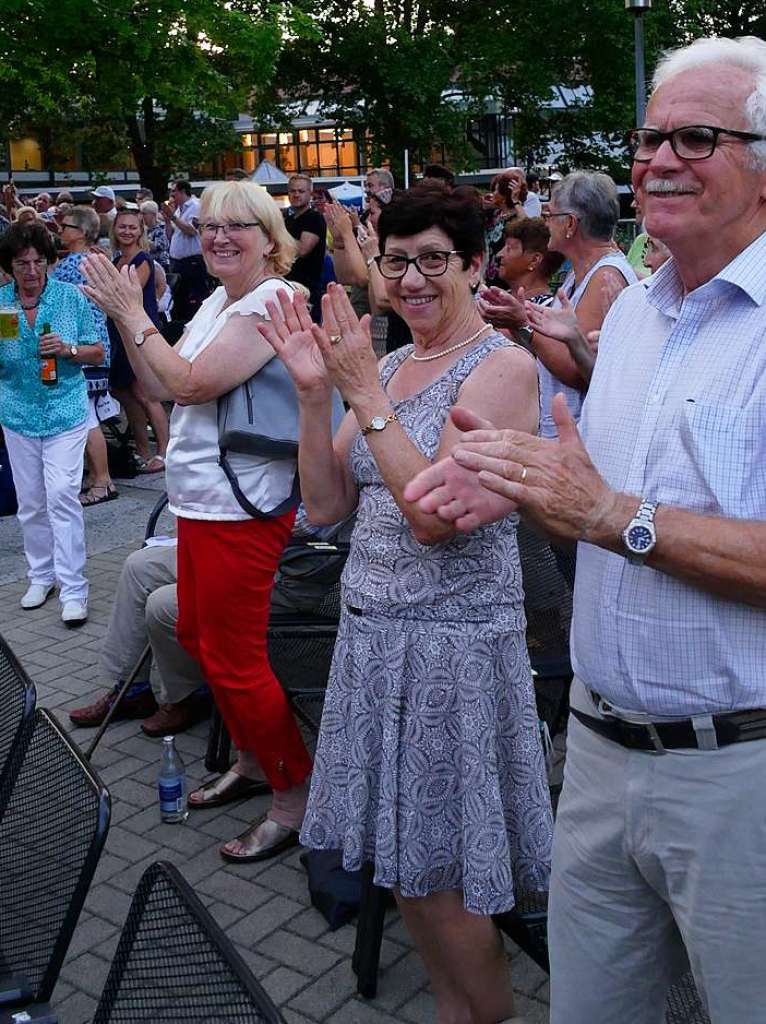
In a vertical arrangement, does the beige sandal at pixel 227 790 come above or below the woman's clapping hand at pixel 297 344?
below

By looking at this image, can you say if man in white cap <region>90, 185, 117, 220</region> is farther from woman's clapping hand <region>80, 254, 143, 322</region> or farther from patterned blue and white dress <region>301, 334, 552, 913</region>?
patterned blue and white dress <region>301, 334, 552, 913</region>

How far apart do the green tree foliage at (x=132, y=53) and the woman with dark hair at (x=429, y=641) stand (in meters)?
14.3

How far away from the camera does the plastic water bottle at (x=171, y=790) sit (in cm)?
418

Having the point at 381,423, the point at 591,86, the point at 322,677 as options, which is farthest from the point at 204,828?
the point at 591,86

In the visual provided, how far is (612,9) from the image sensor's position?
106 feet

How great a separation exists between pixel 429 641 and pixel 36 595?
450cm

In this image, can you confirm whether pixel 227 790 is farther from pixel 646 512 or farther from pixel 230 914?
pixel 646 512

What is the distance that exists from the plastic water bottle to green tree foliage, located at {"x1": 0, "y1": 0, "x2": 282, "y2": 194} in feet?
44.3

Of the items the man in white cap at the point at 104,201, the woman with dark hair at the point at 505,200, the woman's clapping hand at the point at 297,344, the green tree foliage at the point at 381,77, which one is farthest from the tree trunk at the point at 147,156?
the woman's clapping hand at the point at 297,344

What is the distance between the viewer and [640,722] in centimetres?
189

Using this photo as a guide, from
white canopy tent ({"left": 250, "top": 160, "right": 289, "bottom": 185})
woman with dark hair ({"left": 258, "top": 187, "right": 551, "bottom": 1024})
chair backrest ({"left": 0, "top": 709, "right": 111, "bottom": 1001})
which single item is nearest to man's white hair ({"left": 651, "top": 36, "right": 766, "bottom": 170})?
woman with dark hair ({"left": 258, "top": 187, "right": 551, "bottom": 1024})

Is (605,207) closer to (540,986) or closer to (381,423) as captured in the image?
(381,423)

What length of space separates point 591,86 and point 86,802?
3651 cm

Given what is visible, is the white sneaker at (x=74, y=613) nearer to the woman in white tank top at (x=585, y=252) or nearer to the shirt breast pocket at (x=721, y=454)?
the woman in white tank top at (x=585, y=252)
